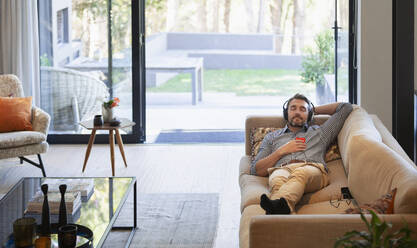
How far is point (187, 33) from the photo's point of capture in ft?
46.8

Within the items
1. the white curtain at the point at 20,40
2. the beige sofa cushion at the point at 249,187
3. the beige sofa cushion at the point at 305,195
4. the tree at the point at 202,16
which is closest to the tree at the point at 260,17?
the tree at the point at 202,16

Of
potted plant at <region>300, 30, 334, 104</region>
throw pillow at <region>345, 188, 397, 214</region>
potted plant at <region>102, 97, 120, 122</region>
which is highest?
potted plant at <region>300, 30, 334, 104</region>

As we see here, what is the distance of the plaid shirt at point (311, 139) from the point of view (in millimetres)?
4191

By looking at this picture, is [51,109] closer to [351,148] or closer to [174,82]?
[351,148]

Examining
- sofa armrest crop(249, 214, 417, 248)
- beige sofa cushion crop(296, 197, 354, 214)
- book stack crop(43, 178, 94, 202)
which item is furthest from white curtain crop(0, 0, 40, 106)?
sofa armrest crop(249, 214, 417, 248)

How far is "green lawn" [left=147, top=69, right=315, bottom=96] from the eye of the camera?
13.0 metres

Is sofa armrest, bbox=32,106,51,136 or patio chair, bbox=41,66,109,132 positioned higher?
patio chair, bbox=41,66,109,132

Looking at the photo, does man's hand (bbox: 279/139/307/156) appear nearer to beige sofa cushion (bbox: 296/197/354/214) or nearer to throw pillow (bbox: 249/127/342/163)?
throw pillow (bbox: 249/127/342/163)

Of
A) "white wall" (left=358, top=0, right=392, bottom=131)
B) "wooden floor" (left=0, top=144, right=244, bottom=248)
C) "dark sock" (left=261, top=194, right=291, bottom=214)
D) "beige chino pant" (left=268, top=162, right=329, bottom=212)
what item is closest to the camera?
"dark sock" (left=261, top=194, right=291, bottom=214)

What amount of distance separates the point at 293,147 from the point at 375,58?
8.81ft

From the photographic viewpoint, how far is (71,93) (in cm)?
722

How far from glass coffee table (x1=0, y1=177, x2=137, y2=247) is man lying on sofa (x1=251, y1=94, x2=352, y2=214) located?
0.86 metres

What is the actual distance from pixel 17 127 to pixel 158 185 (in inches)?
51.9

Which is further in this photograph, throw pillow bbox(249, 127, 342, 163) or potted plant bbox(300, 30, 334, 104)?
potted plant bbox(300, 30, 334, 104)
